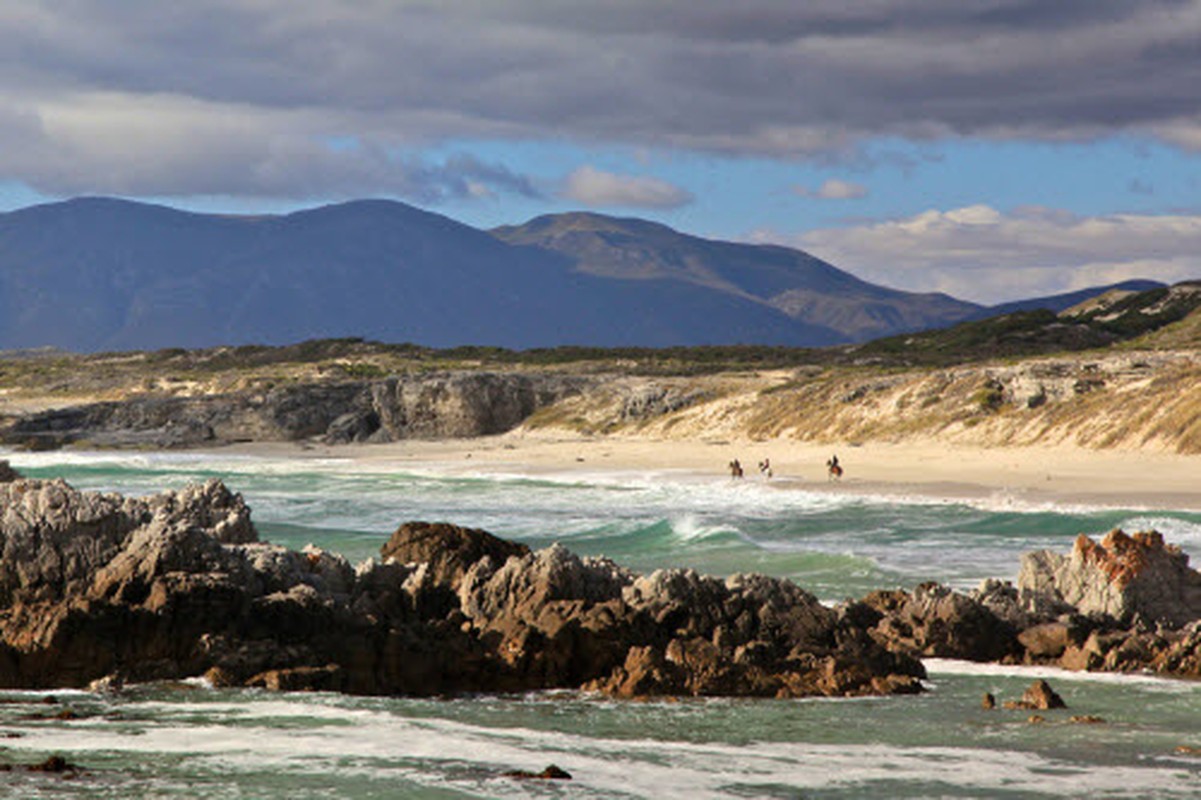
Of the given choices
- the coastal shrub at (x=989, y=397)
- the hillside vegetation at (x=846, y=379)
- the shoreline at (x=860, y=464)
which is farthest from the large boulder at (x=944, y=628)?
the coastal shrub at (x=989, y=397)

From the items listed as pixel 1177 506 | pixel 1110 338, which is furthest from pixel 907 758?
pixel 1110 338

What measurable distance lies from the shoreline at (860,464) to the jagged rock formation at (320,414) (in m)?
3.20

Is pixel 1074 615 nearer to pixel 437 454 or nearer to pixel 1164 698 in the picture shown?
pixel 1164 698

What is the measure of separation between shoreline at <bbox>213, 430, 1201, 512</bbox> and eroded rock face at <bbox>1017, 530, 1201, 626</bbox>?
661 inches

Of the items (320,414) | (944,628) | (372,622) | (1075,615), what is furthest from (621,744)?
(320,414)

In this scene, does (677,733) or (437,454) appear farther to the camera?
(437,454)

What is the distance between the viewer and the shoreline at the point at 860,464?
39.1m

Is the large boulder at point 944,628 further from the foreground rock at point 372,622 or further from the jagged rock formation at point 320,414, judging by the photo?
the jagged rock formation at point 320,414

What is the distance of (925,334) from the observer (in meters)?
116

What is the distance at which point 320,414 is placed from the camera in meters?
79.4

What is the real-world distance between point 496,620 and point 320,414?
210ft

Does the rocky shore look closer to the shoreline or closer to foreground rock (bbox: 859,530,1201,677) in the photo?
foreground rock (bbox: 859,530,1201,677)

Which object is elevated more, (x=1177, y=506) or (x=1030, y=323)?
(x=1030, y=323)

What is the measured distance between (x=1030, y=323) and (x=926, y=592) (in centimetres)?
A: 9425
